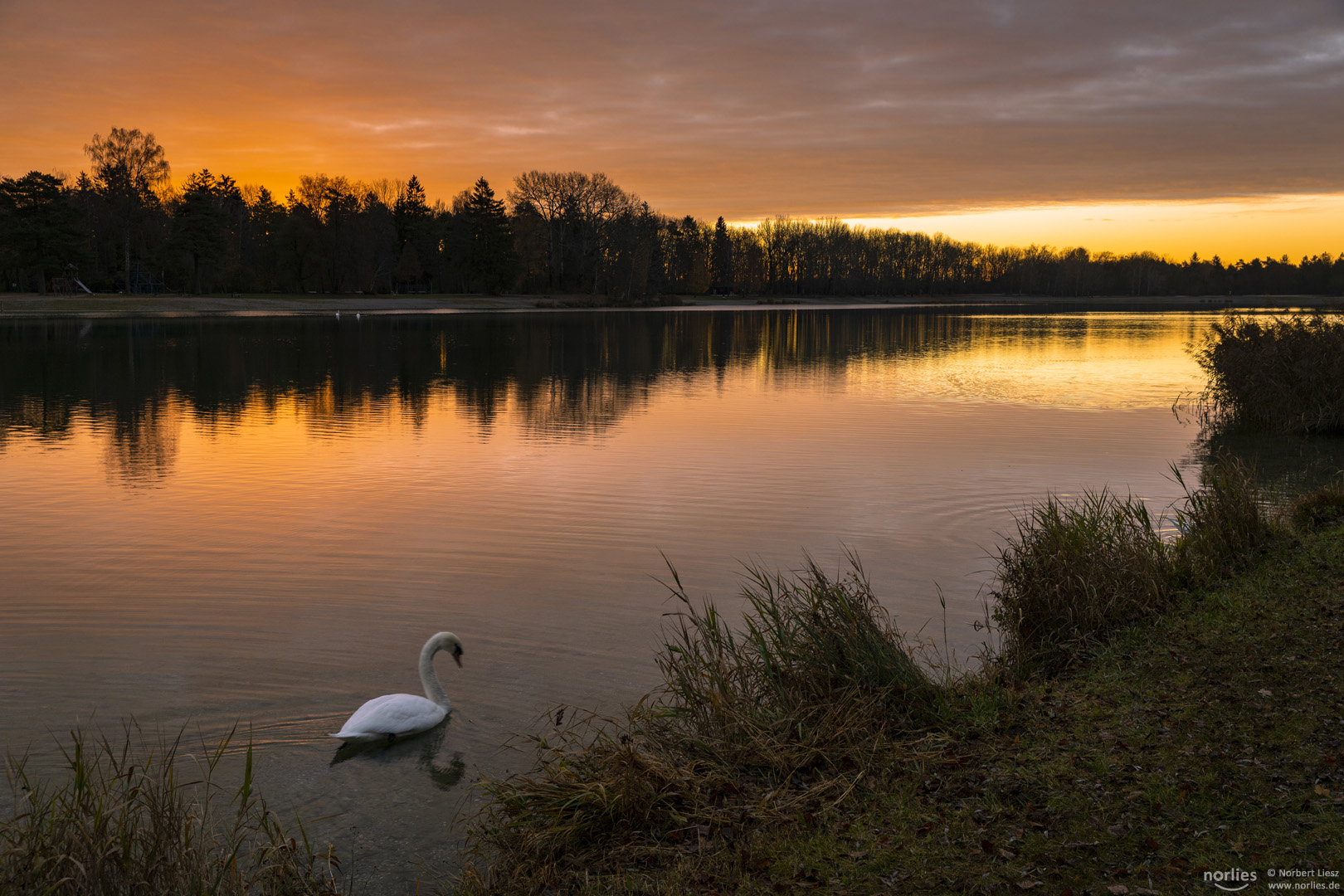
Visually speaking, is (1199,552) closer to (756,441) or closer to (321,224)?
(756,441)

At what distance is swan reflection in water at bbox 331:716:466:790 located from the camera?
237 inches

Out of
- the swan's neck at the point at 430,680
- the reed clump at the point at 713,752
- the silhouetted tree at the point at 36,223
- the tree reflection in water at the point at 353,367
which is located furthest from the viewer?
the silhouetted tree at the point at 36,223

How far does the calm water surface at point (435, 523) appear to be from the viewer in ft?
22.1

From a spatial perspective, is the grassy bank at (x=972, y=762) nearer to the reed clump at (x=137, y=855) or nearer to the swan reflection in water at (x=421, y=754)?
the swan reflection in water at (x=421, y=754)

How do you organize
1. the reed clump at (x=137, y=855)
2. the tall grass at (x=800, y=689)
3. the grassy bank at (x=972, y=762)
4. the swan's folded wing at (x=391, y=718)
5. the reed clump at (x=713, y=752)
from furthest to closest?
the swan's folded wing at (x=391, y=718) → the tall grass at (x=800, y=689) → the reed clump at (x=713, y=752) → the grassy bank at (x=972, y=762) → the reed clump at (x=137, y=855)

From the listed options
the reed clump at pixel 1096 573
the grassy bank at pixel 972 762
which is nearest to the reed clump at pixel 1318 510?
the reed clump at pixel 1096 573

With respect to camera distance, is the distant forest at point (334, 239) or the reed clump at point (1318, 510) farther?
the distant forest at point (334, 239)

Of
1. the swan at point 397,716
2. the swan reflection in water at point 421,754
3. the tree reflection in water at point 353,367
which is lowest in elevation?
the swan reflection in water at point 421,754

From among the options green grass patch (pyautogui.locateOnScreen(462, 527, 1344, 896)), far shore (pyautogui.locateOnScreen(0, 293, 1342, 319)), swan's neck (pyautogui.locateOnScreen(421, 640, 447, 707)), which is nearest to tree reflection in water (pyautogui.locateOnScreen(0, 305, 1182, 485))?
far shore (pyautogui.locateOnScreen(0, 293, 1342, 319))

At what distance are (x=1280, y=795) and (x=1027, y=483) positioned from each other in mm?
9976

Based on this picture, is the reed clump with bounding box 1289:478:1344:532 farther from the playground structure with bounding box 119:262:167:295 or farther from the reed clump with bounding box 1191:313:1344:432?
the playground structure with bounding box 119:262:167:295

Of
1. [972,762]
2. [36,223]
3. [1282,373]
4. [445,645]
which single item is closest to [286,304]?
[36,223]

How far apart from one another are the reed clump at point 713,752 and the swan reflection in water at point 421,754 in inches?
15.6

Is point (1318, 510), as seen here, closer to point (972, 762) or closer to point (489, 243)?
point (972, 762)
